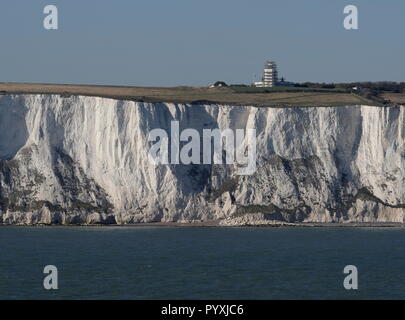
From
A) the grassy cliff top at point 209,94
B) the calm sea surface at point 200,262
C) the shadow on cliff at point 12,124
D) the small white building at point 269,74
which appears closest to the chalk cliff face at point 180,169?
the shadow on cliff at point 12,124

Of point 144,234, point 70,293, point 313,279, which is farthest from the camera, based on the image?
point 144,234

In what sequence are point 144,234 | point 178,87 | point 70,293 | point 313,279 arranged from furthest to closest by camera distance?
point 178,87, point 144,234, point 313,279, point 70,293

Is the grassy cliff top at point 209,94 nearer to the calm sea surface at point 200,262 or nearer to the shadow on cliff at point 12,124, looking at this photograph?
the shadow on cliff at point 12,124

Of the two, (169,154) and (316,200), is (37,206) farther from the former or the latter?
(316,200)

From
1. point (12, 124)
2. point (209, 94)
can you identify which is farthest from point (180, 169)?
point (209, 94)

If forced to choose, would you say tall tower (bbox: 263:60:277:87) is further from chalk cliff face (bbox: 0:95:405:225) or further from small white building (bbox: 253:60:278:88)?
chalk cliff face (bbox: 0:95:405:225)

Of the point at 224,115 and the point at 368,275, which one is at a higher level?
the point at 224,115
